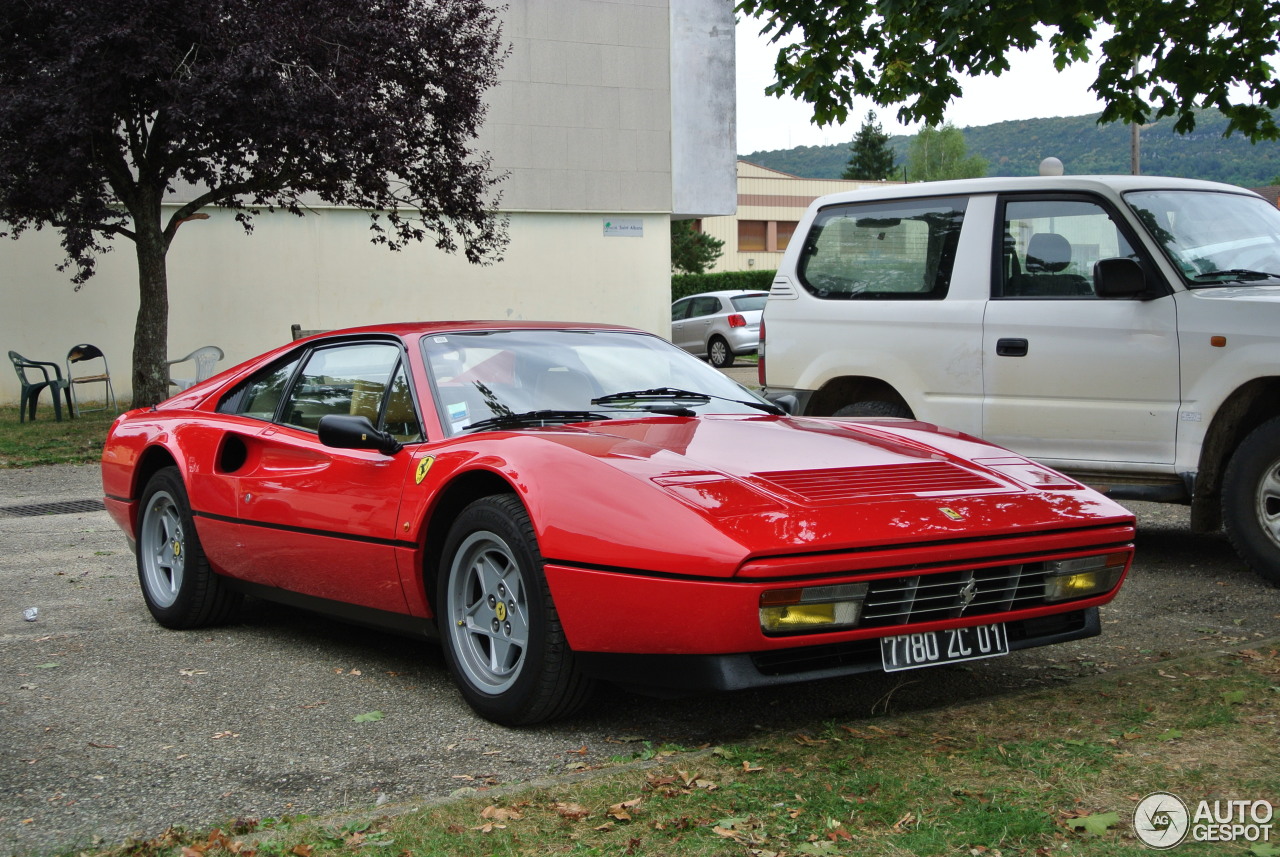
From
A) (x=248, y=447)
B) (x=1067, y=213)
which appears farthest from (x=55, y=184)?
(x=1067, y=213)

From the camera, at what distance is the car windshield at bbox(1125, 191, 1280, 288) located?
6438 mm

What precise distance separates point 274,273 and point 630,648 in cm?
1944

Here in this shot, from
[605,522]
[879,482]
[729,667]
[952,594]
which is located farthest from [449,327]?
[952,594]

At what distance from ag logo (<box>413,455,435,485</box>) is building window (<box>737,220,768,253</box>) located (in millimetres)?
56014

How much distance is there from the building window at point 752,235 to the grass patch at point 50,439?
1719 inches

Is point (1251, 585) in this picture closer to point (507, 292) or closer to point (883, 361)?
point (883, 361)

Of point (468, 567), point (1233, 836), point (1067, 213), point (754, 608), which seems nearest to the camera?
point (1233, 836)

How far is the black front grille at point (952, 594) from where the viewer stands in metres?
3.66

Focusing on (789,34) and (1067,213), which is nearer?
(1067,213)

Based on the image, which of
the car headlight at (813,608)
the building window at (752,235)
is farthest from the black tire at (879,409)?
the building window at (752,235)

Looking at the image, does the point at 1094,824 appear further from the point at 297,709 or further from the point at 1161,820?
the point at 297,709

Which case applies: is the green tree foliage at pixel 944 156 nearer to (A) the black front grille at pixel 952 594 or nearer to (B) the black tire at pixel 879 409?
(B) the black tire at pixel 879 409

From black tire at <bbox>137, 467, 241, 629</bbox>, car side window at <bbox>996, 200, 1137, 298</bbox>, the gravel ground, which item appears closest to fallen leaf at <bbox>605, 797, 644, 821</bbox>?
the gravel ground

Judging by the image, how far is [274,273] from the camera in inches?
862
